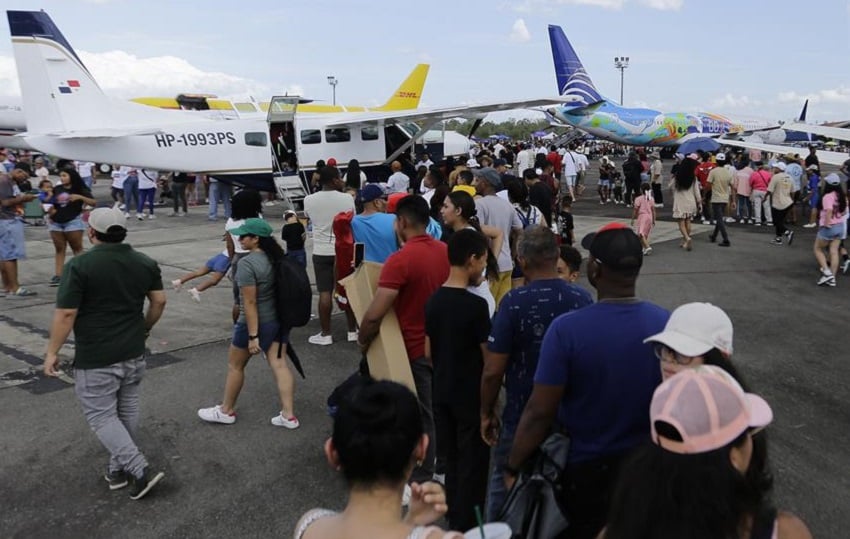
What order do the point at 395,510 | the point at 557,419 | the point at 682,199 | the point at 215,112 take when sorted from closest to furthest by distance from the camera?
1. the point at 395,510
2. the point at 557,419
3. the point at 682,199
4. the point at 215,112

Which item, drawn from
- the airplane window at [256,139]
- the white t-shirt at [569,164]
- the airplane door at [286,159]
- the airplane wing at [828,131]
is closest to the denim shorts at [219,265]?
the airplane wing at [828,131]

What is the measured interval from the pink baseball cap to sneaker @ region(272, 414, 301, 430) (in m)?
3.59

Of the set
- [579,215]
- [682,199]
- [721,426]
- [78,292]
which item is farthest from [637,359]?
[579,215]

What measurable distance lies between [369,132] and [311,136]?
1.63 m

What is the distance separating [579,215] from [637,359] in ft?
48.6

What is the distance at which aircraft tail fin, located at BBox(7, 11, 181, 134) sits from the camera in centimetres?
1482

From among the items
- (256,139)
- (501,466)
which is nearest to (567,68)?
(256,139)

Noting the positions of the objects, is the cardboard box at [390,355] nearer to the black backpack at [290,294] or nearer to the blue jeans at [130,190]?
the black backpack at [290,294]

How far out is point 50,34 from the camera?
15.1 metres

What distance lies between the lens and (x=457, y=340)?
3285 mm

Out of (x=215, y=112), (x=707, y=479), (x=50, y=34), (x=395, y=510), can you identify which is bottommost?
(x=395, y=510)

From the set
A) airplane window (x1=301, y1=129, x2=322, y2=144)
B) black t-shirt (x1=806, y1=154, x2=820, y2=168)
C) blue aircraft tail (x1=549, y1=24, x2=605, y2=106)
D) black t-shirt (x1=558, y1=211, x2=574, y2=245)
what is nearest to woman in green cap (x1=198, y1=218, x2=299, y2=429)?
black t-shirt (x1=558, y1=211, x2=574, y2=245)

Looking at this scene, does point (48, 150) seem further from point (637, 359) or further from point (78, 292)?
point (637, 359)

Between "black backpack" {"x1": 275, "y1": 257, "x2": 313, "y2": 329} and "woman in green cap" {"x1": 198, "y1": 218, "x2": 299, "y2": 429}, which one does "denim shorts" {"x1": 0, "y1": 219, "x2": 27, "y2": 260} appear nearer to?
"woman in green cap" {"x1": 198, "y1": 218, "x2": 299, "y2": 429}
